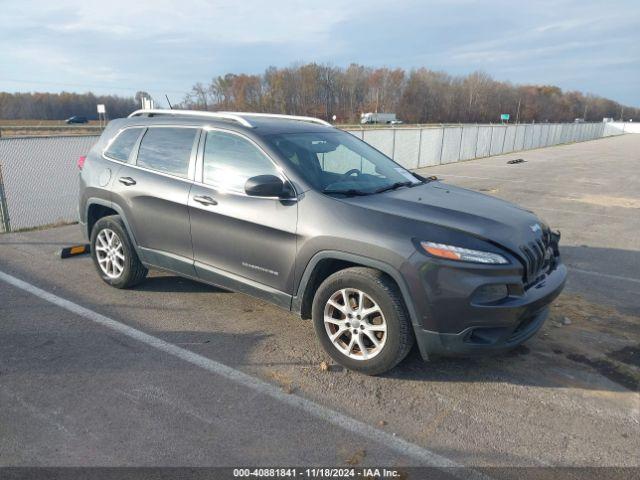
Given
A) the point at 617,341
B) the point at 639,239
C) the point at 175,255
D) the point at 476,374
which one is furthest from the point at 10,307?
the point at 639,239

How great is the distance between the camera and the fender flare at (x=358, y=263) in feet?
10.6

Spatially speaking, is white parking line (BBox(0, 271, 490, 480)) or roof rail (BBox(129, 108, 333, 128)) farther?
roof rail (BBox(129, 108, 333, 128))

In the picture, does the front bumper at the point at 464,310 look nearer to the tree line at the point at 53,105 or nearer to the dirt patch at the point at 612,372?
the dirt patch at the point at 612,372

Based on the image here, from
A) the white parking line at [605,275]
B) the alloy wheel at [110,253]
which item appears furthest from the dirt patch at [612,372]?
the alloy wheel at [110,253]

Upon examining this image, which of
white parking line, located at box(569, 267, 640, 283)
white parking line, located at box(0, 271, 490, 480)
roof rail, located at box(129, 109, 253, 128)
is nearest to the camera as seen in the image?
white parking line, located at box(0, 271, 490, 480)

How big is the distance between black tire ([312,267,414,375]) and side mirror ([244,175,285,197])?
0.77m

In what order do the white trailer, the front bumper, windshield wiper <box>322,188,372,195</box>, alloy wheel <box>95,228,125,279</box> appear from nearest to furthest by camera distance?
the front bumper, windshield wiper <box>322,188,372,195</box>, alloy wheel <box>95,228,125,279</box>, the white trailer

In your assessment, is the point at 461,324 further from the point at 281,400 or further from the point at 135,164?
the point at 135,164

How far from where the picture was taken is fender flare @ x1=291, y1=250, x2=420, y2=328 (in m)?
3.22

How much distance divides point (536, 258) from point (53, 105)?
274 ft

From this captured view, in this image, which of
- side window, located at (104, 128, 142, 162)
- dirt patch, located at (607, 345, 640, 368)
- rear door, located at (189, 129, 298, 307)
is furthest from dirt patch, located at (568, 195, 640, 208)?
side window, located at (104, 128, 142, 162)

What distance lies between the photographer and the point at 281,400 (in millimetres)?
3203

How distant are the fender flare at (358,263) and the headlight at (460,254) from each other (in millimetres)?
271

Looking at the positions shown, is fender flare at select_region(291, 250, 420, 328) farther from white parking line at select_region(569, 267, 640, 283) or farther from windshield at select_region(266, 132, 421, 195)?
white parking line at select_region(569, 267, 640, 283)
